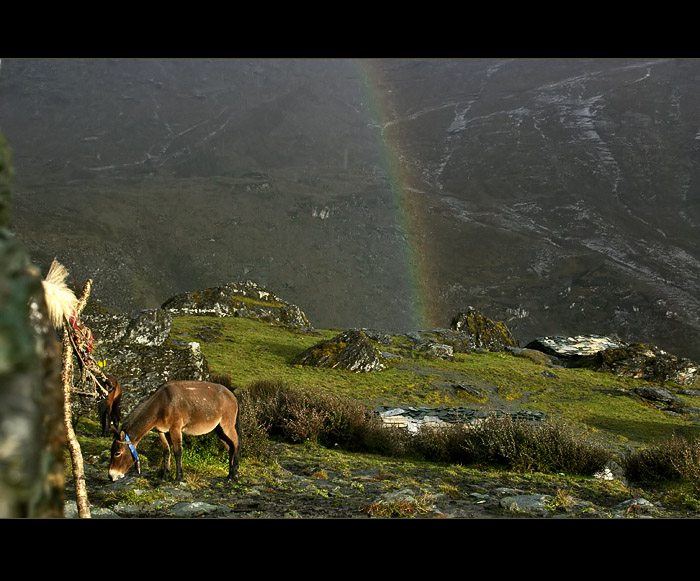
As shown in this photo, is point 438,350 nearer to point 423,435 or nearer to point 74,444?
point 423,435

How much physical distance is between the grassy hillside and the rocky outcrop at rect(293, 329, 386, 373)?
633 millimetres

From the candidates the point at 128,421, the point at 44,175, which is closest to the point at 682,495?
the point at 128,421

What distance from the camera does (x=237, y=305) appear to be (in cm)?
3416

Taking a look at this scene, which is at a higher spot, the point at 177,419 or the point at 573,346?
the point at 177,419

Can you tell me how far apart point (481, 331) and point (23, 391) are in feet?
130

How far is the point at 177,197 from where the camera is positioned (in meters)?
115

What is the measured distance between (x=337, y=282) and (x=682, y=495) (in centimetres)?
8615

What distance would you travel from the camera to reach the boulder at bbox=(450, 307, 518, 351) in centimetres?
3806

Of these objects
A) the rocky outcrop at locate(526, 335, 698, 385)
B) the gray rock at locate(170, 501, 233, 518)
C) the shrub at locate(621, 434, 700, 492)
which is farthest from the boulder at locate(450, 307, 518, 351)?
the gray rock at locate(170, 501, 233, 518)

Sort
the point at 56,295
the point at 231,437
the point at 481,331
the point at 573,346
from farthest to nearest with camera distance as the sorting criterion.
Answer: the point at 573,346 → the point at 481,331 → the point at 231,437 → the point at 56,295

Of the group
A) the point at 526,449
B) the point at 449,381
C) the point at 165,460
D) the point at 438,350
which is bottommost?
the point at 438,350

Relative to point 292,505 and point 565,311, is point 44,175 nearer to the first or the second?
point 565,311

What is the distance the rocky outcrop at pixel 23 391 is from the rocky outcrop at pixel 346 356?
22.1 metres

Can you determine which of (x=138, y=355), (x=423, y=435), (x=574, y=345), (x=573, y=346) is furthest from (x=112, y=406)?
(x=574, y=345)
